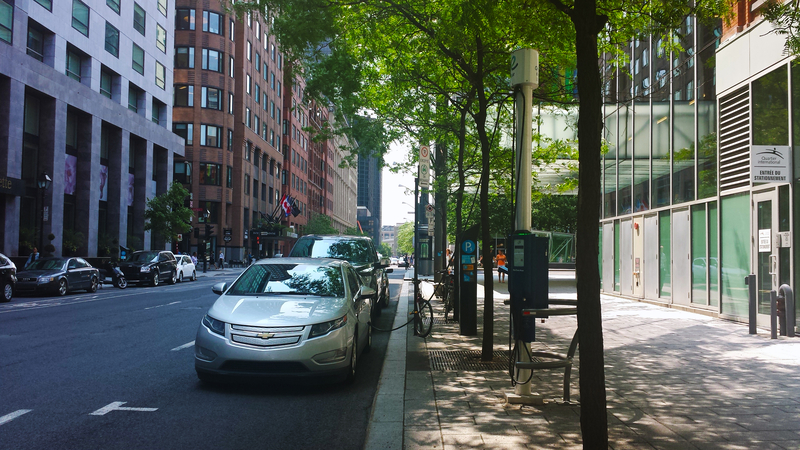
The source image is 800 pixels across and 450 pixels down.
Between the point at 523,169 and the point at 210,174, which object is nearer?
the point at 523,169

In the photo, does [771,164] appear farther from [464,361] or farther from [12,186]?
[12,186]

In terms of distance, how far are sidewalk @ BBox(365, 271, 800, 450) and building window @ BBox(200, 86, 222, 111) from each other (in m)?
54.8

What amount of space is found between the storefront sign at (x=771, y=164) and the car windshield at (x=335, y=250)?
8.57 meters

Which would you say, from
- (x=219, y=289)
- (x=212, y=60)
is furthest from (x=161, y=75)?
(x=219, y=289)

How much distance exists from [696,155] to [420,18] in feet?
31.5

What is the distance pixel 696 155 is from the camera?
53.1 feet

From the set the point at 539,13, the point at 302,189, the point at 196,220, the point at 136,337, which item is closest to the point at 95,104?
the point at 196,220

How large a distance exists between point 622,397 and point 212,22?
6238cm

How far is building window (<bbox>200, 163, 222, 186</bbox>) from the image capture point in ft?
201

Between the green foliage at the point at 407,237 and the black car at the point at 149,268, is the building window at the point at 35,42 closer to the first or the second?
the black car at the point at 149,268

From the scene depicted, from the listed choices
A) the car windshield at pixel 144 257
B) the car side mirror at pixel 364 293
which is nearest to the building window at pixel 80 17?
the car windshield at pixel 144 257

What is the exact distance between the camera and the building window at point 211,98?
60.8 meters

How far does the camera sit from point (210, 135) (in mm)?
61406

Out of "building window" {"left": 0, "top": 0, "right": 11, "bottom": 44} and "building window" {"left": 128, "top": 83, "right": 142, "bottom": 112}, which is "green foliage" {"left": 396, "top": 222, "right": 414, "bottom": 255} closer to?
"building window" {"left": 128, "top": 83, "right": 142, "bottom": 112}
